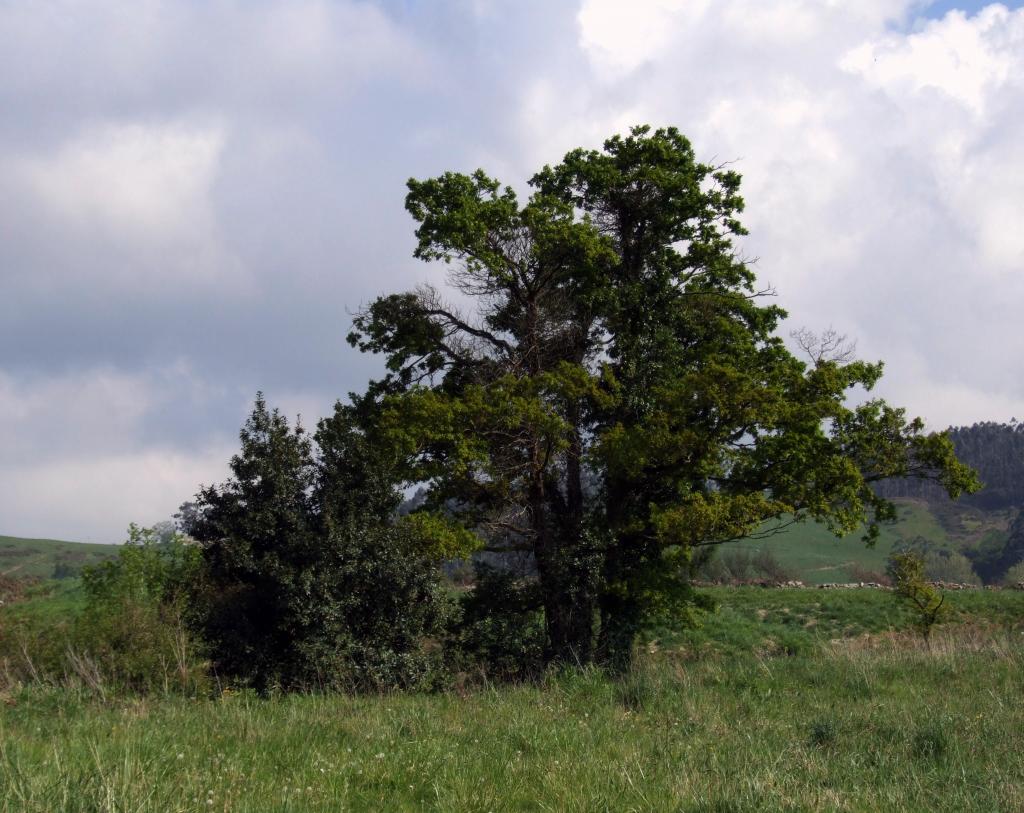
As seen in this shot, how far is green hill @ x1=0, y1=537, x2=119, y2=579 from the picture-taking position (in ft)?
378

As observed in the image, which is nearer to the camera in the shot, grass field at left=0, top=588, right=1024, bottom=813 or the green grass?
grass field at left=0, top=588, right=1024, bottom=813

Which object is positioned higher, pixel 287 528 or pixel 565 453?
pixel 565 453

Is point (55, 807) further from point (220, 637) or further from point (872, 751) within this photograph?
point (220, 637)

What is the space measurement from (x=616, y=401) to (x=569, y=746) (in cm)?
1358

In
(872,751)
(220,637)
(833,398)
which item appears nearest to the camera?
(872,751)

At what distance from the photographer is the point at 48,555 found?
129250 mm

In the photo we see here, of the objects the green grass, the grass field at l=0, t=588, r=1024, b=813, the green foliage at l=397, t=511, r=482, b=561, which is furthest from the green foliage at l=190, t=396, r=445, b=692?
the green grass

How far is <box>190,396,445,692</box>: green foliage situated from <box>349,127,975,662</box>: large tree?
2.19 metres

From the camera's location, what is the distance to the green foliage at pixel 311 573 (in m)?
15.2

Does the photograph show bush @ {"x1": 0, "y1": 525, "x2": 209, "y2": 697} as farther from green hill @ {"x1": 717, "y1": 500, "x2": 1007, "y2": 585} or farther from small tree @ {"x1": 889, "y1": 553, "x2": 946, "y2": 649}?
green hill @ {"x1": 717, "y1": 500, "x2": 1007, "y2": 585}

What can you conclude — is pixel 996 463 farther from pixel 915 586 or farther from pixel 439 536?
pixel 439 536

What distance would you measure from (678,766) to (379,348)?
17730mm

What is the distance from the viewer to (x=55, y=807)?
4.50 metres

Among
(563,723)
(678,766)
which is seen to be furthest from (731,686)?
(678,766)
